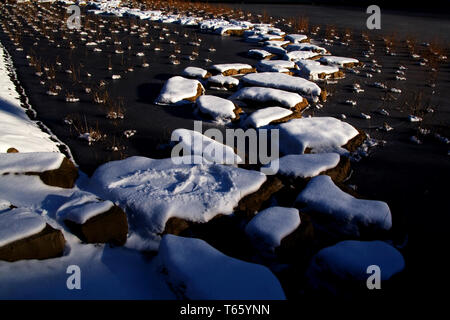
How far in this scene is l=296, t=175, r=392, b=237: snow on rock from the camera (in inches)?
111

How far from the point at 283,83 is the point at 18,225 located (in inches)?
203

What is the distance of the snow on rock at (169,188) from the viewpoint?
2.89 m

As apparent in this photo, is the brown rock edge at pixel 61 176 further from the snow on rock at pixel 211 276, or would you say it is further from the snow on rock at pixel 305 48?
the snow on rock at pixel 305 48

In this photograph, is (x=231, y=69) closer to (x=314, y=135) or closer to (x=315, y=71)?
(x=315, y=71)

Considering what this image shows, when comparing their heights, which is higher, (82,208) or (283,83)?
(283,83)

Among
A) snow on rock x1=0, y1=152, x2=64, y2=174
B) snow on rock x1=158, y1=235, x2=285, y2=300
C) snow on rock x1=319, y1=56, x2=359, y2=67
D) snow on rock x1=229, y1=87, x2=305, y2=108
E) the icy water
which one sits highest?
the icy water

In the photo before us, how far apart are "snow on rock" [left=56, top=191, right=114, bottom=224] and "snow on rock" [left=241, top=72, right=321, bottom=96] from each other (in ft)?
14.3

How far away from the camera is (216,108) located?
540 cm

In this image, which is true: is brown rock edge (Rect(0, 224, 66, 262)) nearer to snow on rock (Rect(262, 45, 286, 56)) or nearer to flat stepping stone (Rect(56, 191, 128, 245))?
flat stepping stone (Rect(56, 191, 128, 245))

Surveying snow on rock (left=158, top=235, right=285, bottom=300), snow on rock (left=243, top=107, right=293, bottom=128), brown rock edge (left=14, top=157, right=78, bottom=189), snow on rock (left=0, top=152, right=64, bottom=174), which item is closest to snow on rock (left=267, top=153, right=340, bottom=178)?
snow on rock (left=243, top=107, right=293, bottom=128)

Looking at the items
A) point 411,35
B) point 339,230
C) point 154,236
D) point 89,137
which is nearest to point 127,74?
point 89,137

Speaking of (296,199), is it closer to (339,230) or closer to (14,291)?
(339,230)

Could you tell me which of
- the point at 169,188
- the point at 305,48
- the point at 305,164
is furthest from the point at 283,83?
the point at 305,48

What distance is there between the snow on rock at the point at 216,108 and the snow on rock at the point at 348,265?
3.18 meters
